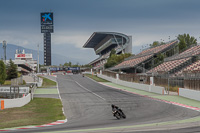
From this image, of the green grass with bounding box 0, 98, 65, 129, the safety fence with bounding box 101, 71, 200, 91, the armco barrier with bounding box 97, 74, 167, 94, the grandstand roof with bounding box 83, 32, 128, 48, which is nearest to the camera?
the green grass with bounding box 0, 98, 65, 129

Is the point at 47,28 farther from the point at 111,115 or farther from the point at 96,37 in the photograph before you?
the point at 111,115

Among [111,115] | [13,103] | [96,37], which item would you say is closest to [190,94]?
[111,115]

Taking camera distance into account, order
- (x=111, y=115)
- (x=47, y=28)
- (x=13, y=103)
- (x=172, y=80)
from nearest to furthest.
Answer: (x=111, y=115) < (x=13, y=103) < (x=172, y=80) < (x=47, y=28)

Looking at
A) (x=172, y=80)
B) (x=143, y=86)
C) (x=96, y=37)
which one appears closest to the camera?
(x=172, y=80)

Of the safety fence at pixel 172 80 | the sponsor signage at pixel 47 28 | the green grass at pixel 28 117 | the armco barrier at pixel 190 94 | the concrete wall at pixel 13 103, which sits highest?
the sponsor signage at pixel 47 28

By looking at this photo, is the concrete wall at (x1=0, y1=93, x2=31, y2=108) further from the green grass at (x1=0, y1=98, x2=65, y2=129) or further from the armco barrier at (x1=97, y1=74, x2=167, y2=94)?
the armco barrier at (x1=97, y1=74, x2=167, y2=94)

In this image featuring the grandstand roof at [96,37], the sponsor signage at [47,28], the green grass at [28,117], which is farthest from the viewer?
the grandstand roof at [96,37]

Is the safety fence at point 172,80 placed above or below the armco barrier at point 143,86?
above

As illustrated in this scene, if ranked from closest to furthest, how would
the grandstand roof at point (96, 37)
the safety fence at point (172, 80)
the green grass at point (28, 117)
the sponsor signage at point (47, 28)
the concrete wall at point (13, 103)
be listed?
the green grass at point (28, 117), the concrete wall at point (13, 103), the safety fence at point (172, 80), the sponsor signage at point (47, 28), the grandstand roof at point (96, 37)


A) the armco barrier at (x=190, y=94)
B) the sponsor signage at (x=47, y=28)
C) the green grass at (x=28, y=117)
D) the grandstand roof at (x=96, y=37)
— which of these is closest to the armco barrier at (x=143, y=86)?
the armco barrier at (x=190, y=94)

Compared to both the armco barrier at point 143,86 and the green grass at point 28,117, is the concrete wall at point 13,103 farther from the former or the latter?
the armco barrier at point 143,86

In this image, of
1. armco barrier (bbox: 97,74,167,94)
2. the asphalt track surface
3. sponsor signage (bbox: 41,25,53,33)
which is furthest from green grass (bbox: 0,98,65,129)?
sponsor signage (bbox: 41,25,53,33)

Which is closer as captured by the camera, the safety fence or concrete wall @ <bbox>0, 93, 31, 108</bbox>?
concrete wall @ <bbox>0, 93, 31, 108</bbox>

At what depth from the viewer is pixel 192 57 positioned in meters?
51.4
